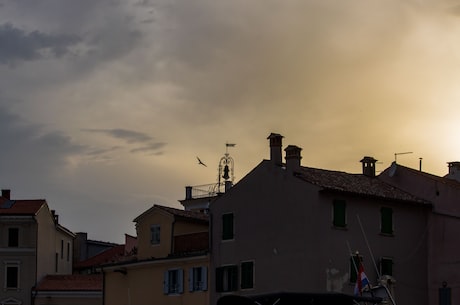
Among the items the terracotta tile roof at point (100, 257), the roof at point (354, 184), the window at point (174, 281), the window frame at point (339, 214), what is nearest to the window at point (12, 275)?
the terracotta tile roof at point (100, 257)

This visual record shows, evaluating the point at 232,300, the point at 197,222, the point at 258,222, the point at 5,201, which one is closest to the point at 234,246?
the point at 258,222

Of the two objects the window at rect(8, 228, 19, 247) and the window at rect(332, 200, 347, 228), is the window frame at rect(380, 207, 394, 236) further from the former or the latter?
the window at rect(8, 228, 19, 247)

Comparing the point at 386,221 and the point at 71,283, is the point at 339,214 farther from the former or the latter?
the point at 71,283

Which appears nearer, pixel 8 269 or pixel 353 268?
pixel 353 268

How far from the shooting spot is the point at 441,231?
63.7 m

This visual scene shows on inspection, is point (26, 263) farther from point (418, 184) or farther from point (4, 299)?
point (418, 184)

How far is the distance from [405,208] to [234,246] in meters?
10.0

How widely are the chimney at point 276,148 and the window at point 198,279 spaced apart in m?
8.11

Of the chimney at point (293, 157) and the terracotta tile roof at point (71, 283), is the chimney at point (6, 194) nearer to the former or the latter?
the terracotta tile roof at point (71, 283)

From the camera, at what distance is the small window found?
3516 inches

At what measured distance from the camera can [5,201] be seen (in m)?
93.7

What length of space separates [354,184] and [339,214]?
338 centimetres

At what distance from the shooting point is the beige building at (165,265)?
220ft

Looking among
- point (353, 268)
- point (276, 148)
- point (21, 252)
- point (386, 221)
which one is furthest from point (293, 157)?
point (21, 252)
